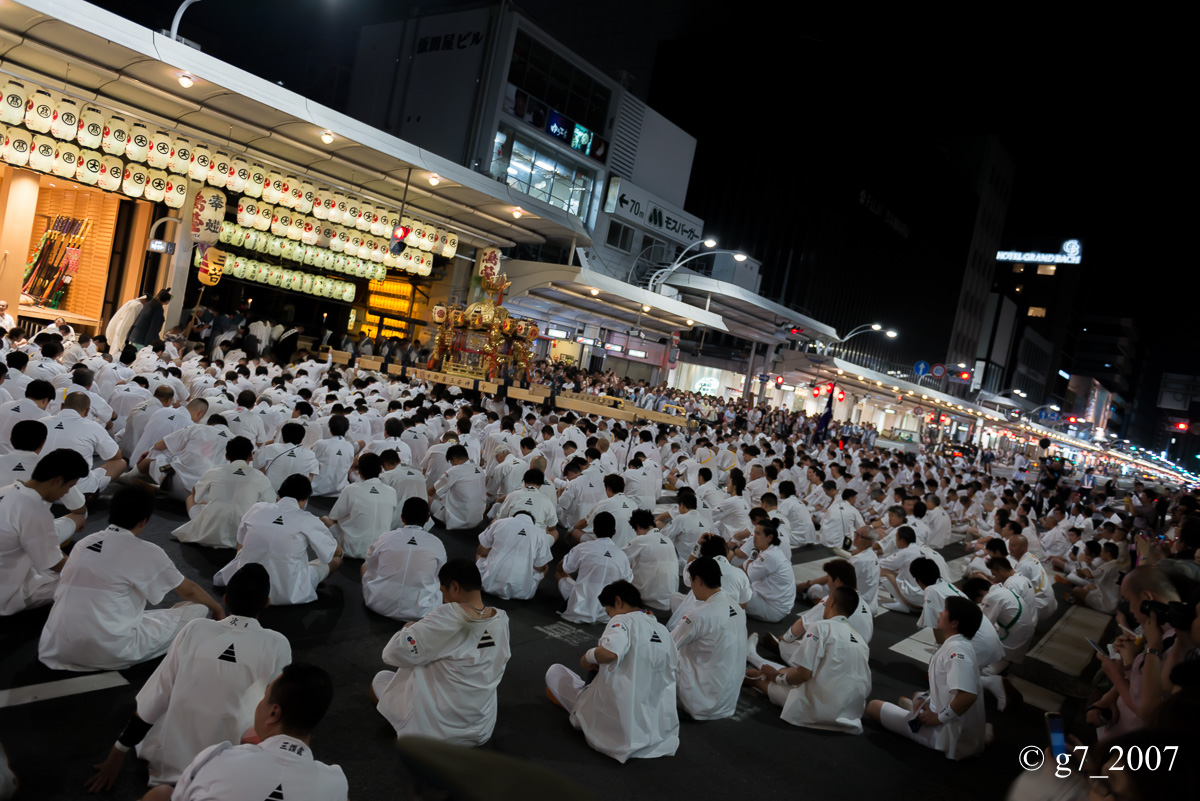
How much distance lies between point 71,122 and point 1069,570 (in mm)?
20208

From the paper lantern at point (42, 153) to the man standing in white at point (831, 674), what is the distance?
15996 mm

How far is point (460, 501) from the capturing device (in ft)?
31.0

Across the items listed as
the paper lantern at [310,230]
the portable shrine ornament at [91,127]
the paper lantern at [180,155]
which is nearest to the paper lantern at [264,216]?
the paper lantern at [310,230]

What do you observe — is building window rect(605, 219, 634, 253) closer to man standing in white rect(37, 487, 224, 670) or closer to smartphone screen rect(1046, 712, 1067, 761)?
man standing in white rect(37, 487, 224, 670)

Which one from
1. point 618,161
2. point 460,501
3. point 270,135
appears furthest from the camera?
point 618,161

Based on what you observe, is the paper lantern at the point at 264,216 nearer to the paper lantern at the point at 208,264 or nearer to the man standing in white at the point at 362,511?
the paper lantern at the point at 208,264

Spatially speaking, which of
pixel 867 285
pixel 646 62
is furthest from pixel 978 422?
pixel 646 62

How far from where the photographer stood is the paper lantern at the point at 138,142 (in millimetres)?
13805

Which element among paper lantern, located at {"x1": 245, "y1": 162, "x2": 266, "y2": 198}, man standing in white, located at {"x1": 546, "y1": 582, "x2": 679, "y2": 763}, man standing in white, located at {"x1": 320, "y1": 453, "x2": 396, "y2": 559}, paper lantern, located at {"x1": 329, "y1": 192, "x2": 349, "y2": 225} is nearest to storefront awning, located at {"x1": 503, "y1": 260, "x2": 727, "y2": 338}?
paper lantern, located at {"x1": 329, "y1": 192, "x2": 349, "y2": 225}

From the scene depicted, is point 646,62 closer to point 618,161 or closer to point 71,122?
point 618,161

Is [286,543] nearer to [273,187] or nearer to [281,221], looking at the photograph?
[273,187]

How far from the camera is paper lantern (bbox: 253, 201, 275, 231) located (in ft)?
59.3

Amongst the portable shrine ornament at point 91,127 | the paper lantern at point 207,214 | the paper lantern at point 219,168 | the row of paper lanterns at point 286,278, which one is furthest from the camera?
the row of paper lanterns at point 286,278

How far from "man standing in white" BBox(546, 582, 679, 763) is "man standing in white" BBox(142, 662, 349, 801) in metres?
2.23
